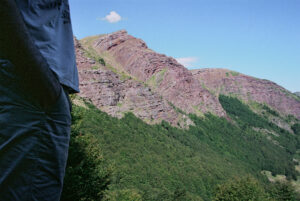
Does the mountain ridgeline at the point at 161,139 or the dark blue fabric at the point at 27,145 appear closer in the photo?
the dark blue fabric at the point at 27,145

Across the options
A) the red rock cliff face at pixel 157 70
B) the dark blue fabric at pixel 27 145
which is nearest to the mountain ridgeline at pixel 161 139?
the red rock cliff face at pixel 157 70

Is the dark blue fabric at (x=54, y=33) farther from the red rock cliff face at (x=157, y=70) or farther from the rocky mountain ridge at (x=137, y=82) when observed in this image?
the red rock cliff face at (x=157, y=70)

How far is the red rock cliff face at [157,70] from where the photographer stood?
12656 centimetres

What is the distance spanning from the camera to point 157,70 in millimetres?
130375

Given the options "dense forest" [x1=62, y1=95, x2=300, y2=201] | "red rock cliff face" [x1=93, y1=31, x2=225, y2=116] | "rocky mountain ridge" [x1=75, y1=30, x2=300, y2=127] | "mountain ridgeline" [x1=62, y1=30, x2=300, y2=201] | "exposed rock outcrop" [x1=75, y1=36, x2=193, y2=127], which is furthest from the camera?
"red rock cliff face" [x1=93, y1=31, x2=225, y2=116]

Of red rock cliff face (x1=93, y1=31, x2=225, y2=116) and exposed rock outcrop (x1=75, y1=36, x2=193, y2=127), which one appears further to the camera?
red rock cliff face (x1=93, y1=31, x2=225, y2=116)

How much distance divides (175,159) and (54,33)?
82.7 metres

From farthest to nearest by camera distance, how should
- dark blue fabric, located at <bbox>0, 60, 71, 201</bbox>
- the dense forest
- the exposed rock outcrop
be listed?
the exposed rock outcrop < the dense forest < dark blue fabric, located at <bbox>0, 60, 71, 201</bbox>

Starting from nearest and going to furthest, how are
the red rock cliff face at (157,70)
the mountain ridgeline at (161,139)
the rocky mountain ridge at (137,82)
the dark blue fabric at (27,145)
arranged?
Result: the dark blue fabric at (27,145) < the mountain ridgeline at (161,139) < the rocky mountain ridge at (137,82) < the red rock cliff face at (157,70)

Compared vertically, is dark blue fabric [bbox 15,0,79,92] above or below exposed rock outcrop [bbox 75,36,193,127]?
above

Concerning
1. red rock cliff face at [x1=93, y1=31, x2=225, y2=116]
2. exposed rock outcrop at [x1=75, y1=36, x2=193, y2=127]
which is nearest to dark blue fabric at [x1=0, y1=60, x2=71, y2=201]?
exposed rock outcrop at [x1=75, y1=36, x2=193, y2=127]

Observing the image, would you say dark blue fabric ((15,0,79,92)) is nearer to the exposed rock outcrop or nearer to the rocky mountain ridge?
the exposed rock outcrop

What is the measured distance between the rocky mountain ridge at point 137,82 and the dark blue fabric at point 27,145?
3264 inches

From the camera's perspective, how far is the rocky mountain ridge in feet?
282
